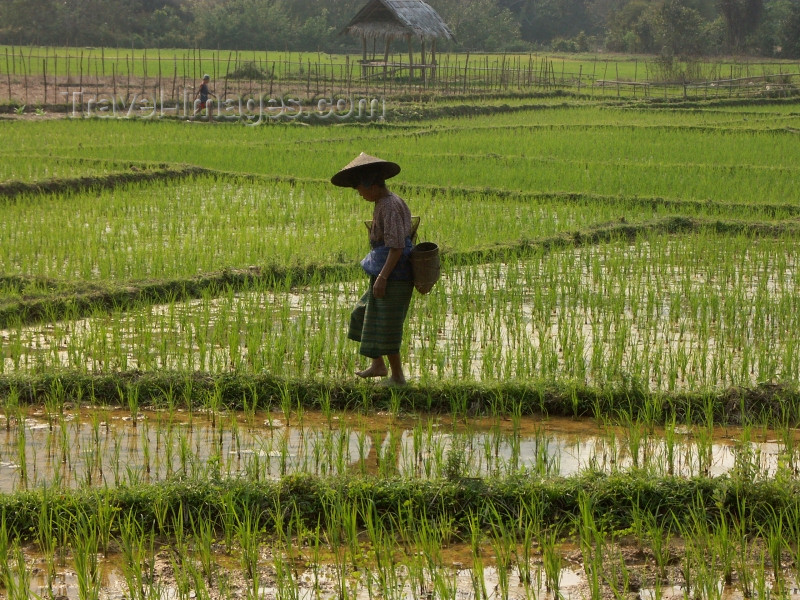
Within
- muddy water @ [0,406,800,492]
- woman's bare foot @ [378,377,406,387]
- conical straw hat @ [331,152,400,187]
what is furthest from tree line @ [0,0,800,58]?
muddy water @ [0,406,800,492]

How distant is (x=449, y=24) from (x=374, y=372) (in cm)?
3711

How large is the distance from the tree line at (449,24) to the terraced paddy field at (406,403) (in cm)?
2555

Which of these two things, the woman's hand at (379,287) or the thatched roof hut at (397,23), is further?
the thatched roof hut at (397,23)

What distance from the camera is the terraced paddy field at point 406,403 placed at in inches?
122

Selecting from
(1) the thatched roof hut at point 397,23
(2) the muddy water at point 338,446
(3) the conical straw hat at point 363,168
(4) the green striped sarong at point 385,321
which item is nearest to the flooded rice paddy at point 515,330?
(4) the green striped sarong at point 385,321

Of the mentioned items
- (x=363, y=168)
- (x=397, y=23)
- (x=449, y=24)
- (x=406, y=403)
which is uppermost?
(x=449, y=24)

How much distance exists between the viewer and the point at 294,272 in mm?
7102

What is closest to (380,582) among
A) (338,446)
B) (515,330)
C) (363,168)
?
(338,446)

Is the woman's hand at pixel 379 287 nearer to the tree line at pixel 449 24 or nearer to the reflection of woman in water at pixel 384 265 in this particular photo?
the reflection of woman in water at pixel 384 265

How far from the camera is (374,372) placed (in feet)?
15.9

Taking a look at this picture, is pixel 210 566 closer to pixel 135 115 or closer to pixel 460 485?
pixel 460 485

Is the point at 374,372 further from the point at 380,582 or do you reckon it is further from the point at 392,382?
the point at 380,582

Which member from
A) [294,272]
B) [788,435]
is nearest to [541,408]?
[788,435]
